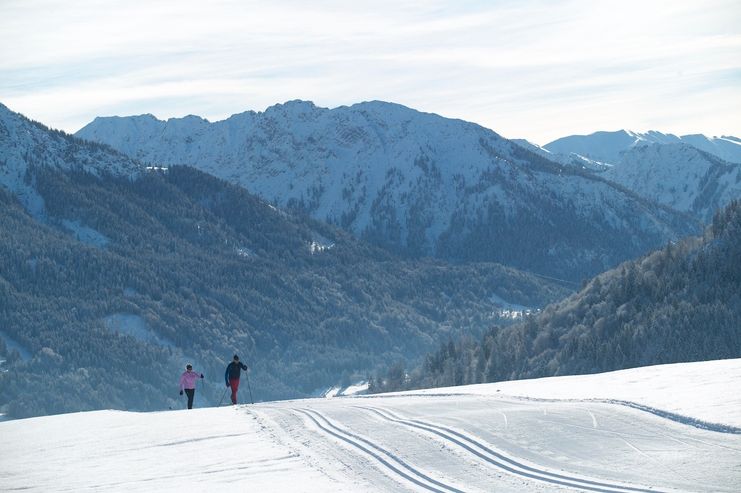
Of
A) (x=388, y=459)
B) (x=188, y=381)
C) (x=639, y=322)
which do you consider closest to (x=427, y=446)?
(x=388, y=459)

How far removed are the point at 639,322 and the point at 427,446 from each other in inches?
4442

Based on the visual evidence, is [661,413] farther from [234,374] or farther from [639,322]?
[639,322]

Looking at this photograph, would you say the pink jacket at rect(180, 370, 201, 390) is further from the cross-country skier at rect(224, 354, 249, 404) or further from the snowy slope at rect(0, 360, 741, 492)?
the snowy slope at rect(0, 360, 741, 492)

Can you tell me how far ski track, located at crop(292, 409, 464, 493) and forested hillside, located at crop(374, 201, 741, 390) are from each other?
91710 millimetres

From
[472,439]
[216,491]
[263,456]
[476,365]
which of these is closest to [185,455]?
[263,456]

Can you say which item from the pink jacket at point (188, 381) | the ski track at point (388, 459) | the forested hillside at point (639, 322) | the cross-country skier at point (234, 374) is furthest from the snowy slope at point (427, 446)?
the forested hillside at point (639, 322)

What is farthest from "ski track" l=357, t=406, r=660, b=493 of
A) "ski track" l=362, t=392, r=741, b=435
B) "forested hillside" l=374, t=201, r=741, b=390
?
"forested hillside" l=374, t=201, r=741, b=390

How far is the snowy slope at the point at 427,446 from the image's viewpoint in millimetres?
30141

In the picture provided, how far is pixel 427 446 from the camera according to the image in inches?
Answer: 1346

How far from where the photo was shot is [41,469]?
35.5 m

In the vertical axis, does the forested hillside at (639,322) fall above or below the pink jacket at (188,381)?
below

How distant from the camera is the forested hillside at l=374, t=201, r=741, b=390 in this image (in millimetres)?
132625

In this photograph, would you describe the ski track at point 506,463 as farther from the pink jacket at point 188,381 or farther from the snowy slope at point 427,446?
the pink jacket at point 188,381

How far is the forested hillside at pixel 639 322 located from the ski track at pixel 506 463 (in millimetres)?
91845
